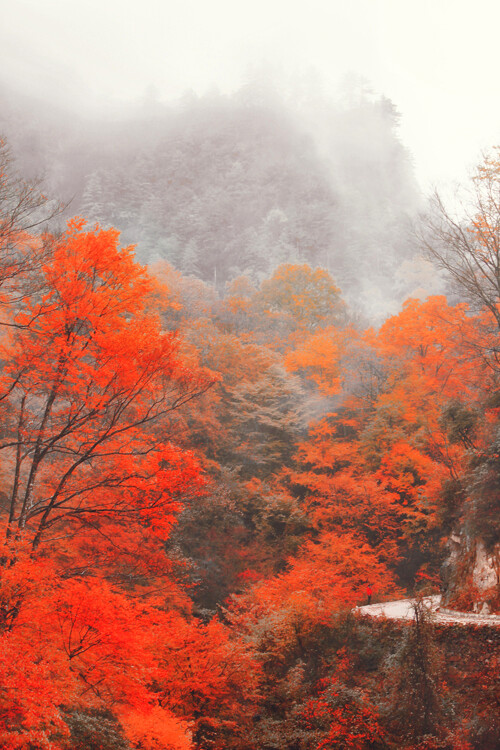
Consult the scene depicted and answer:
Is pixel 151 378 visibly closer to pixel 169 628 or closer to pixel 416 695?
pixel 169 628

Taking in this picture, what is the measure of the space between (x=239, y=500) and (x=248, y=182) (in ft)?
163

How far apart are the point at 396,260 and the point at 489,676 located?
160 feet

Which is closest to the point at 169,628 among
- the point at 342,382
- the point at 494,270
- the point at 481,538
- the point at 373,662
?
the point at 373,662

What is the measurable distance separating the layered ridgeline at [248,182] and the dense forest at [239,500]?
16643mm

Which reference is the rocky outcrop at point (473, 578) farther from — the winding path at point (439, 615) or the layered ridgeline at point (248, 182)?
the layered ridgeline at point (248, 182)

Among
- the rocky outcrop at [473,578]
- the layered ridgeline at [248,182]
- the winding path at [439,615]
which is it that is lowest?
the winding path at [439,615]

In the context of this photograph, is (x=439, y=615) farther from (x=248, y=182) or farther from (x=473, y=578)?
(x=248, y=182)

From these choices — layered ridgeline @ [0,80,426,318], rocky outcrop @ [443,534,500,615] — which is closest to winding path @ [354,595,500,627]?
rocky outcrop @ [443,534,500,615]

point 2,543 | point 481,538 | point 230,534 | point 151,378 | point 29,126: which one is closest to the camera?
point 2,543

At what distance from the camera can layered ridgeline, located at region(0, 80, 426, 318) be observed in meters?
51.9

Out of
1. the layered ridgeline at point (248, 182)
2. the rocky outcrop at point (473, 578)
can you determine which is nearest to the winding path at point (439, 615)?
the rocky outcrop at point (473, 578)

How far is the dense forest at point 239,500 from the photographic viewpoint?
23.6 feet

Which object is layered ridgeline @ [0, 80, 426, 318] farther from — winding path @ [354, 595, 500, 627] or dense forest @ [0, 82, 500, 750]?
winding path @ [354, 595, 500, 627]

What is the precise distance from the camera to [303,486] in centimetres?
2105
